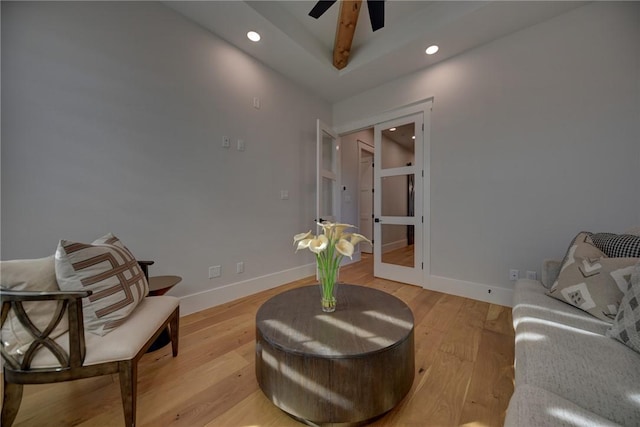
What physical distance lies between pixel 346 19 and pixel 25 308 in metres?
3.14

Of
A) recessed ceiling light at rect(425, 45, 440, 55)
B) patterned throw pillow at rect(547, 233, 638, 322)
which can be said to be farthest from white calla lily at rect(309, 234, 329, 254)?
recessed ceiling light at rect(425, 45, 440, 55)

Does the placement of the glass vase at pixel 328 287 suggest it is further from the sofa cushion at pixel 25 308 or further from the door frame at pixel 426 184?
the door frame at pixel 426 184

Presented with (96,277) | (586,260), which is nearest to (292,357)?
(96,277)

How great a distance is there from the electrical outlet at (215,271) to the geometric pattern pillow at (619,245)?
9.95 ft

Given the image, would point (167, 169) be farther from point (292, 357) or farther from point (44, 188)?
point (292, 357)

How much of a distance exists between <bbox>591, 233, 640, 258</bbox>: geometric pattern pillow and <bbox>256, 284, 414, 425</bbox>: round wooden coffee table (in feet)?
4.24

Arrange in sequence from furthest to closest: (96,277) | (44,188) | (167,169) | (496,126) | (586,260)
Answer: (496,126)
(167,169)
(44,188)
(586,260)
(96,277)

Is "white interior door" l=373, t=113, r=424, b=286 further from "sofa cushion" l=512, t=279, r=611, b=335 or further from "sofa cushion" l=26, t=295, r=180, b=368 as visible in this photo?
"sofa cushion" l=26, t=295, r=180, b=368

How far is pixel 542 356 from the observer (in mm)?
895

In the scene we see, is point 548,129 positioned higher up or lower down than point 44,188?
higher up

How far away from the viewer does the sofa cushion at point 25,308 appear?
921mm

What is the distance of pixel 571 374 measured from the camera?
79 cm

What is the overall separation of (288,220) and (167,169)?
1521 mm

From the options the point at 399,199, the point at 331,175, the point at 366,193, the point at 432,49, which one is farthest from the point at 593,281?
the point at 366,193
